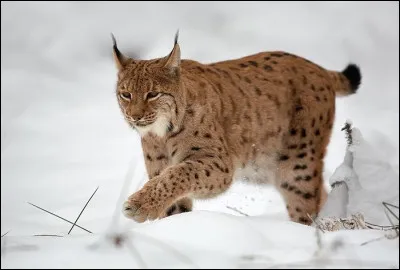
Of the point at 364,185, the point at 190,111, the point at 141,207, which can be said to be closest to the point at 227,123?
the point at 190,111

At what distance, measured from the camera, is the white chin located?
5.03 meters

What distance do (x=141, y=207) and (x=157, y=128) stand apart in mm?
854

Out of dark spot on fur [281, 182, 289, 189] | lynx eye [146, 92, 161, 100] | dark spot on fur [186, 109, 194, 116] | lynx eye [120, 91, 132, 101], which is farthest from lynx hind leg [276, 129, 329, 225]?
lynx eye [120, 91, 132, 101]

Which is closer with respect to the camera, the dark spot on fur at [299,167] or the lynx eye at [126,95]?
the lynx eye at [126,95]

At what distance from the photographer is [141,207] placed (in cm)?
441

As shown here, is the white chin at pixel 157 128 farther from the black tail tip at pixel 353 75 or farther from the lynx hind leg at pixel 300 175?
the black tail tip at pixel 353 75

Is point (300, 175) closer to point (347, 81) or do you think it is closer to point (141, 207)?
point (347, 81)

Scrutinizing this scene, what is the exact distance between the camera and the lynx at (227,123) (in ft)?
16.3

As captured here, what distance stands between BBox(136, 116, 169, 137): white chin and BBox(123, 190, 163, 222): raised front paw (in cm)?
66

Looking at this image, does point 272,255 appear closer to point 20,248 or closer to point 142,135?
point 20,248

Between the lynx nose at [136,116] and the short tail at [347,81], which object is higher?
the lynx nose at [136,116]

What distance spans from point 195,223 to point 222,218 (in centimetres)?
12

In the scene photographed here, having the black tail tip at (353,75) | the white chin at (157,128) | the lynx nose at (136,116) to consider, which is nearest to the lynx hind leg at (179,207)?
the white chin at (157,128)

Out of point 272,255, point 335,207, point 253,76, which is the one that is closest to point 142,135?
point 253,76
